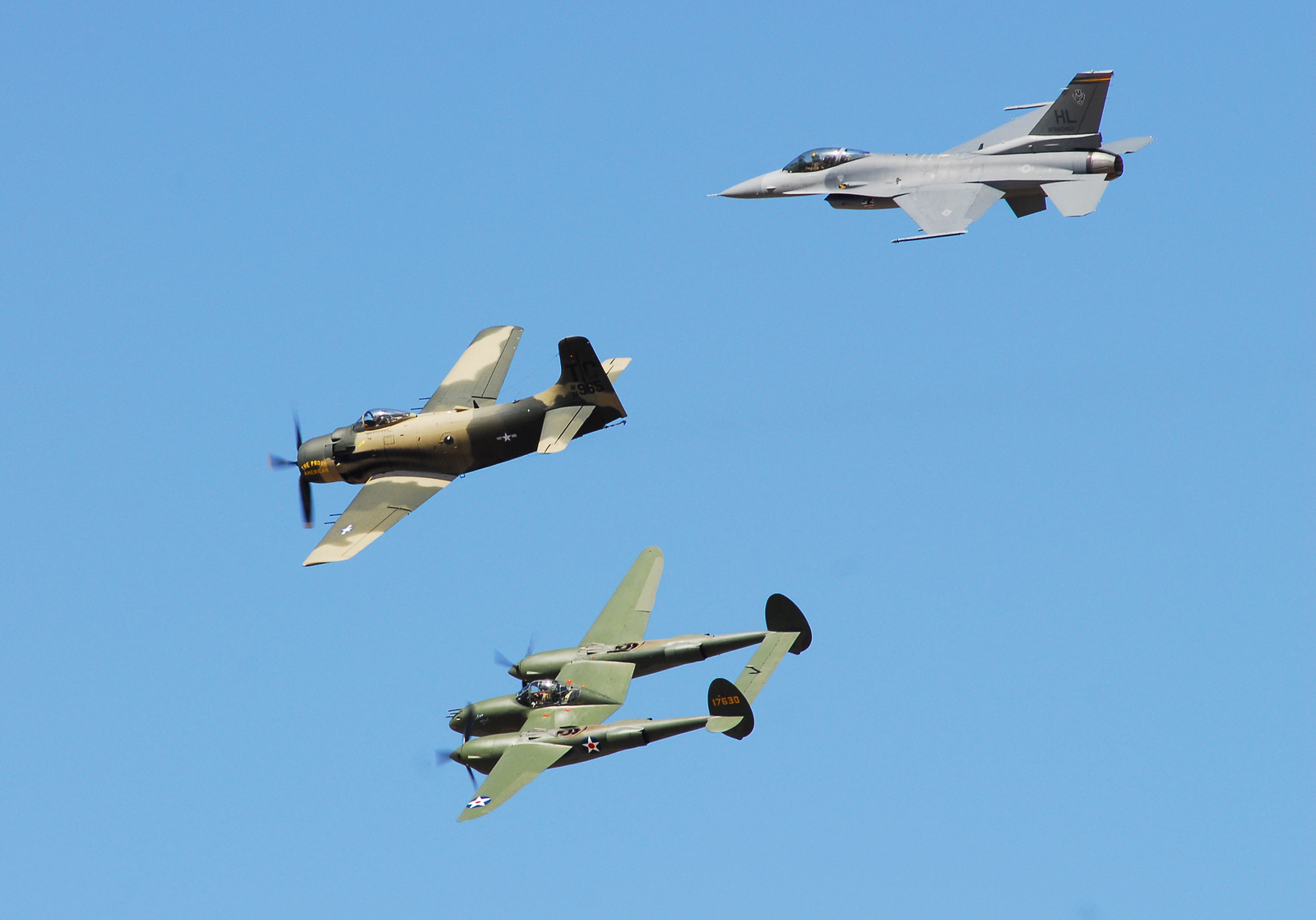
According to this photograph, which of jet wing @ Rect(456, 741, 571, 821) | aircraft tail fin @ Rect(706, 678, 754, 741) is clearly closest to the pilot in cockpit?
jet wing @ Rect(456, 741, 571, 821)

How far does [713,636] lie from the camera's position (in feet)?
152

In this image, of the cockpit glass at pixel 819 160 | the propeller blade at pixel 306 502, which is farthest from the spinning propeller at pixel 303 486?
the cockpit glass at pixel 819 160

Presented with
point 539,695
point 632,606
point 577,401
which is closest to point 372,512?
point 577,401

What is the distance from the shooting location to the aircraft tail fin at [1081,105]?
46250 millimetres

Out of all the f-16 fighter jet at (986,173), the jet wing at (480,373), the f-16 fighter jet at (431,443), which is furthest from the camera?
the jet wing at (480,373)

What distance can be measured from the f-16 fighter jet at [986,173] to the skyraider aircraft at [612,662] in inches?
480

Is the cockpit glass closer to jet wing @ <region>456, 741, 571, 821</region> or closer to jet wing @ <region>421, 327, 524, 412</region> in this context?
jet wing @ <region>421, 327, 524, 412</region>

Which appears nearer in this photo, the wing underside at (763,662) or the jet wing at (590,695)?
the jet wing at (590,695)

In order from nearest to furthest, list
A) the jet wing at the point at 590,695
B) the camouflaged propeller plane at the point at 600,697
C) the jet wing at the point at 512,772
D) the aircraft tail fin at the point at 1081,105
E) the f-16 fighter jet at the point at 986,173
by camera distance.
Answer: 1. the jet wing at the point at 512,772
2. the camouflaged propeller plane at the point at 600,697
3. the jet wing at the point at 590,695
4. the f-16 fighter jet at the point at 986,173
5. the aircraft tail fin at the point at 1081,105

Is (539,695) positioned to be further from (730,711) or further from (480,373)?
(480,373)

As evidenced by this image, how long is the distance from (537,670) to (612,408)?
8125 millimetres

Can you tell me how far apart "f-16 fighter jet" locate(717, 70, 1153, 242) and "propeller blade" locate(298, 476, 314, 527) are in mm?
15661

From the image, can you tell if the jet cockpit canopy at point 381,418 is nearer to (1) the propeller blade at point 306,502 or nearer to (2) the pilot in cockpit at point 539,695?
(1) the propeller blade at point 306,502

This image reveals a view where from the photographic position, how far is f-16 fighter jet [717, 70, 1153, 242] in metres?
44.5
